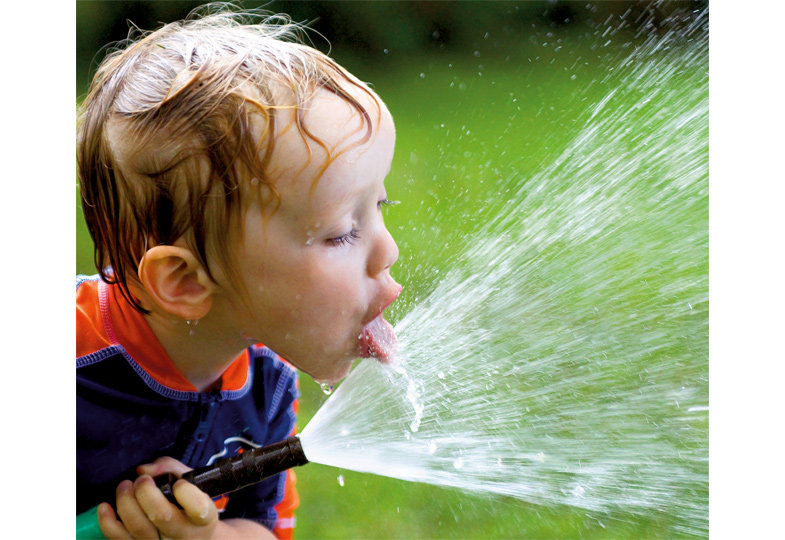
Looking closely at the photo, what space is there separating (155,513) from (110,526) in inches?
3.5

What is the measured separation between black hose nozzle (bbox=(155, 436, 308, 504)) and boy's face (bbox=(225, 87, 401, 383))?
0.52ft

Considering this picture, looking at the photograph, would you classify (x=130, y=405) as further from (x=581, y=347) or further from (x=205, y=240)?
(x=581, y=347)

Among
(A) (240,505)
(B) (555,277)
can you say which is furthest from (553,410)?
(A) (240,505)

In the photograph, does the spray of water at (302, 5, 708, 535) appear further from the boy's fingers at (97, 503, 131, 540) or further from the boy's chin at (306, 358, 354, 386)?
the boy's fingers at (97, 503, 131, 540)

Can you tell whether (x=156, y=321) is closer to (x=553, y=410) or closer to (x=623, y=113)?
(x=553, y=410)

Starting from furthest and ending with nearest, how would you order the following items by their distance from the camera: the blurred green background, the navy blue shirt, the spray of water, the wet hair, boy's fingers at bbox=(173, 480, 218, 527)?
the blurred green background → the spray of water → the navy blue shirt → boy's fingers at bbox=(173, 480, 218, 527) → the wet hair

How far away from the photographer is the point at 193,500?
1.48 m

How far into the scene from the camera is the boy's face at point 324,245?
4.48ft

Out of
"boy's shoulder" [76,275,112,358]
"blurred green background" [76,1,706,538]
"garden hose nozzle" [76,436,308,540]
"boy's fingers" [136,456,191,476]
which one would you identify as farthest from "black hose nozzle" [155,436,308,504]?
"blurred green background" [76,1,706,538]

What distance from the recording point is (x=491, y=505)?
92.8 inches

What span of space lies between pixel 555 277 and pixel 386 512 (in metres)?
0.94

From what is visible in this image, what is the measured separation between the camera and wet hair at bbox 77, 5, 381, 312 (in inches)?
53.2

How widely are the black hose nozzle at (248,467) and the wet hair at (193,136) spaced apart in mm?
323

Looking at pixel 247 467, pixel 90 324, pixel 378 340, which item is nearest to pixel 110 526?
pixel 247 467
